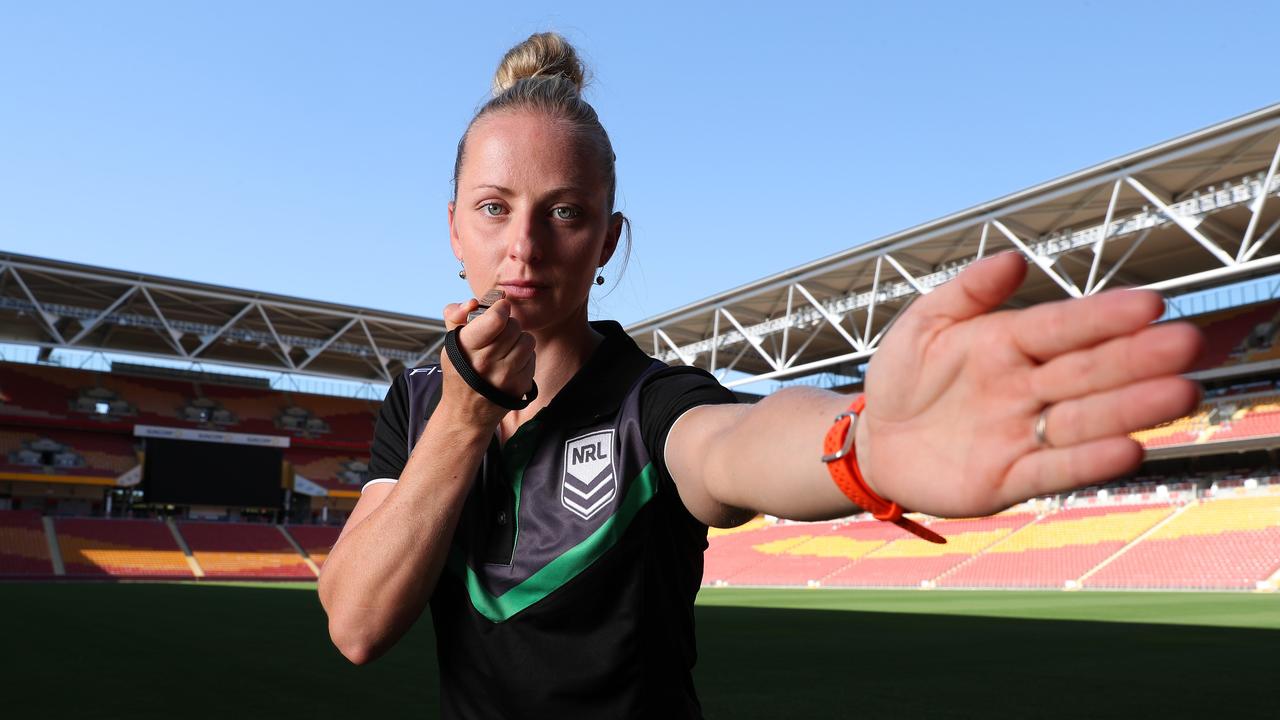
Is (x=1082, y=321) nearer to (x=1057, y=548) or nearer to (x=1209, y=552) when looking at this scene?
(x=1209, y=552)

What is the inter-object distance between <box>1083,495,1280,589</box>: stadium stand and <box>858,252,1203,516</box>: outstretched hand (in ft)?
89.1

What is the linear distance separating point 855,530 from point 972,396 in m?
37.8

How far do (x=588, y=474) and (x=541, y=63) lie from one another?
3.20 ft

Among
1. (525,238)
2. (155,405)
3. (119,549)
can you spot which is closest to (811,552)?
(119,549)

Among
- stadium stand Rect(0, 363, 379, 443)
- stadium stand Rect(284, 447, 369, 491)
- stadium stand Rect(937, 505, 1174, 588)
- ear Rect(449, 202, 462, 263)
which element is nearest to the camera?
ear Rect(449, 202, 462, 263)

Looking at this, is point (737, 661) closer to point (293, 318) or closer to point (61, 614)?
point (61, 614)

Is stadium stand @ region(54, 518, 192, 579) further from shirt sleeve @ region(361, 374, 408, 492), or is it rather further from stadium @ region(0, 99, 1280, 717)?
shirt sleeve @ region(361, 374, 408, 492)

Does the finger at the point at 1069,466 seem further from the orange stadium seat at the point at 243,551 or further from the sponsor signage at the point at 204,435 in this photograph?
the sponsor signage at the point at 204,435

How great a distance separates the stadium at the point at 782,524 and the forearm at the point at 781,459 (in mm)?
6212

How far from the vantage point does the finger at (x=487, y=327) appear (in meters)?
1.44

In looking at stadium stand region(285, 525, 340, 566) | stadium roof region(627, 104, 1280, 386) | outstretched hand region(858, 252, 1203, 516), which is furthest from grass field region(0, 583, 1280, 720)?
stadium stand region(285, 525, 340, 566)

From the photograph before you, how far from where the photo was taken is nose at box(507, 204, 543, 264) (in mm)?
1665

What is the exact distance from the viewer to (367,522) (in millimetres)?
1649

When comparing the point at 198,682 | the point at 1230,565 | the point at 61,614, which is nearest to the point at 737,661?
the point at 198,682
